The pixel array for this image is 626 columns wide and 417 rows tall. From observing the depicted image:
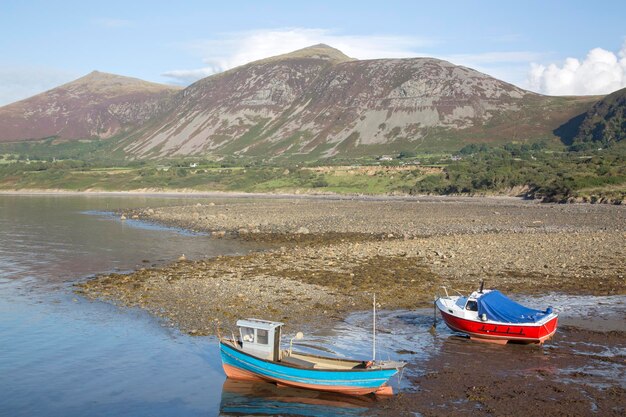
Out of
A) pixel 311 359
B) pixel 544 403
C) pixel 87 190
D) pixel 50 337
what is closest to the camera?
pixel 544 403

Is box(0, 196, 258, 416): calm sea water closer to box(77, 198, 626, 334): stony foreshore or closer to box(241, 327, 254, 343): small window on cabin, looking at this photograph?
box(241, 327, 254, 343): small window on cabin

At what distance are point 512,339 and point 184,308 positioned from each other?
15093 mm

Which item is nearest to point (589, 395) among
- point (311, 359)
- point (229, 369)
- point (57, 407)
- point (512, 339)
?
point (512, 339)

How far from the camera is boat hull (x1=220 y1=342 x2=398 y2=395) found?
2031 centimetres

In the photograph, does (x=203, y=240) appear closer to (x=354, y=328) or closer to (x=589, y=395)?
(x=354, y=328)

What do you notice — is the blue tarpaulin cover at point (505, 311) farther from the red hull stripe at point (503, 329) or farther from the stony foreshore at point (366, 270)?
the stony foreshore at point (366, 270)

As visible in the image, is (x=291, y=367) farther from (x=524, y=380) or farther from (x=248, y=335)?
(x=524, y=380)

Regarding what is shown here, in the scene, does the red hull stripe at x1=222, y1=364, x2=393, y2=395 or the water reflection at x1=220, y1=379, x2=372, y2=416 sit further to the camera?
the red hull stripe at x1=222, y1=364, x2=393, y2=395

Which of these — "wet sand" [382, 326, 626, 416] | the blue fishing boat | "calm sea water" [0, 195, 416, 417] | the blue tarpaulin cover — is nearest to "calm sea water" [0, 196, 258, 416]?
"calm sea water" [0, 195, 416, 417]

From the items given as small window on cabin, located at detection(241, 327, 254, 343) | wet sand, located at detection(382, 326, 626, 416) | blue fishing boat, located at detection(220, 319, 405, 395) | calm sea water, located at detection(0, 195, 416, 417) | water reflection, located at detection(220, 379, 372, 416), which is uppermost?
small window on cabin, located at detection(241, 327, 254, 343)

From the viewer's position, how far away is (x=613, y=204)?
265 feet

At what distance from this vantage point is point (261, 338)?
22.3 m

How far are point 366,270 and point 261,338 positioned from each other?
1775 centimetres

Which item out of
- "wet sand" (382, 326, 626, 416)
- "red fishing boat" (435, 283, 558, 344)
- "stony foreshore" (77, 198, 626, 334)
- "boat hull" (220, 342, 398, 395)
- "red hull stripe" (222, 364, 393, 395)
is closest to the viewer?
"wet sand" (382, 326, 626, 416)
